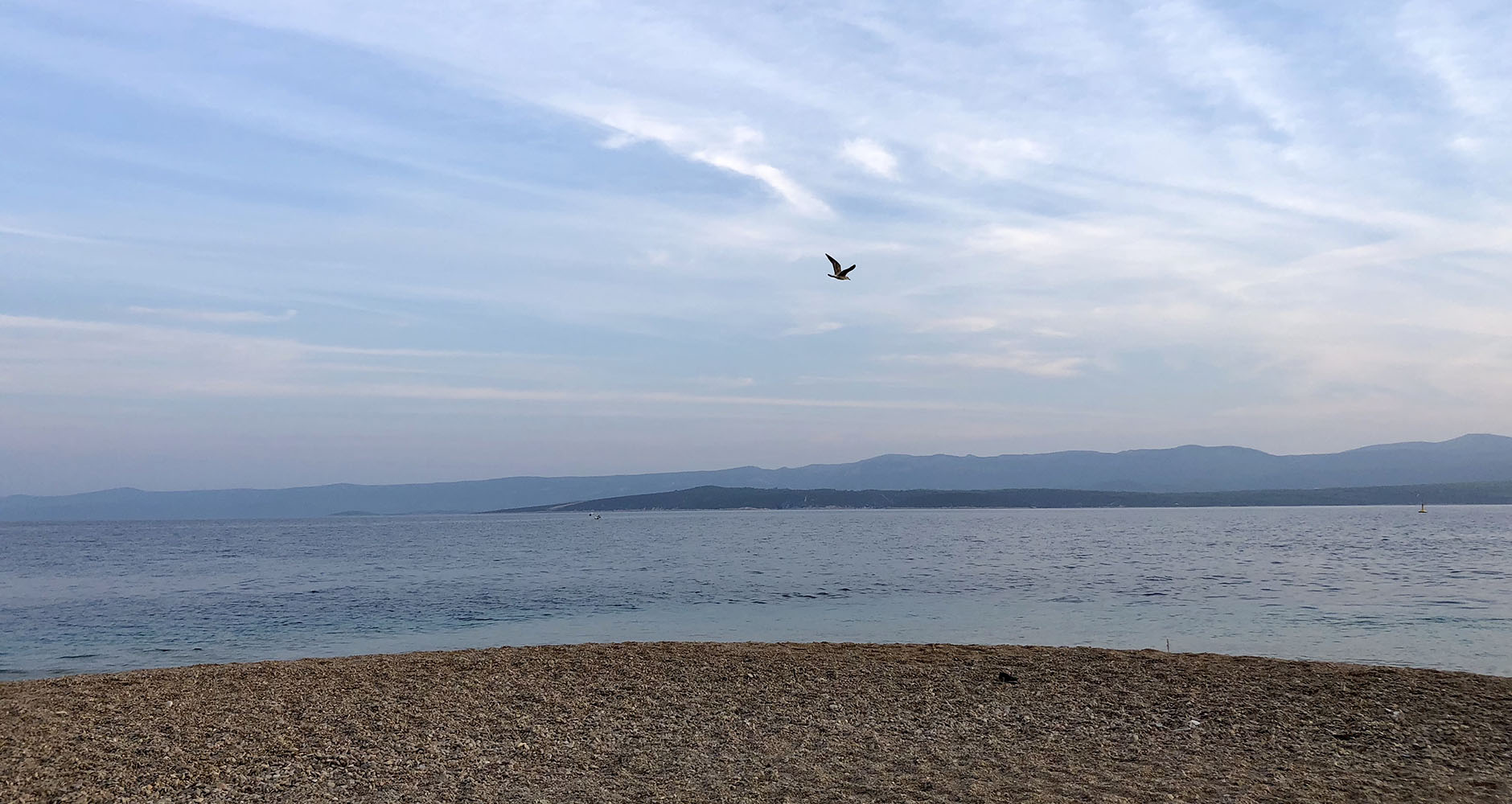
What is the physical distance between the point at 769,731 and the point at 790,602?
710 inches

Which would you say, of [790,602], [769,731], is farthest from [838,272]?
[790,602]

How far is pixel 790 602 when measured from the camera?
92.8ft

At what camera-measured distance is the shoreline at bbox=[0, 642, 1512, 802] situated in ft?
27.7

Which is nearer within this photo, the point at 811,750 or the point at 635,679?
the point at 811,750

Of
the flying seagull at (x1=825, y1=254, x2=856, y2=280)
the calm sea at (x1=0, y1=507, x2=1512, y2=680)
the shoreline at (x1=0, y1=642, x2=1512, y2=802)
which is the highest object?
the flying seagull at (x1=825, y1=254, x2=856, y2=280)

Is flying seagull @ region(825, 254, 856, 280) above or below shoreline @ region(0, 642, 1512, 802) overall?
above

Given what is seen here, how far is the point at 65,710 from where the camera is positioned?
37.7ft

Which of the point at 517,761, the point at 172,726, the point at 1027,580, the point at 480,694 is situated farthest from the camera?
the point at 1027,580

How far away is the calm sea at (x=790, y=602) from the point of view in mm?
20203

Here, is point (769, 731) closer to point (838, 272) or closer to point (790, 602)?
point (838, 272)

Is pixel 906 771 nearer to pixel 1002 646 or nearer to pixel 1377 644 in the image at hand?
pixel 1002 646

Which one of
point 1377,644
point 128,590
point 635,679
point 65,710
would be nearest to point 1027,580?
point 1377,644

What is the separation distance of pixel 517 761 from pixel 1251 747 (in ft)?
22.9

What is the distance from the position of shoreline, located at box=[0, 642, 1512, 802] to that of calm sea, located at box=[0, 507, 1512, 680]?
20.0 ft
